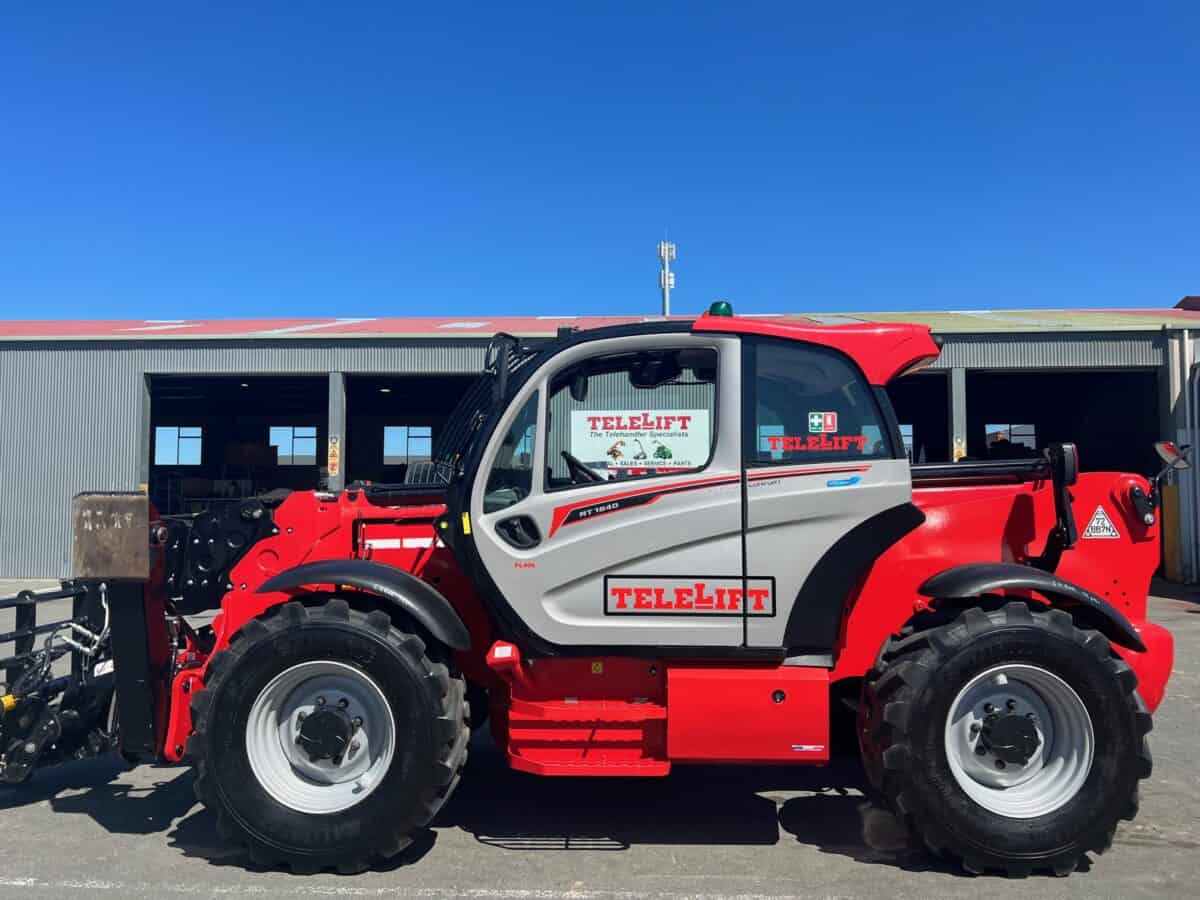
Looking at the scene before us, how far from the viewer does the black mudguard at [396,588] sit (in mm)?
4105

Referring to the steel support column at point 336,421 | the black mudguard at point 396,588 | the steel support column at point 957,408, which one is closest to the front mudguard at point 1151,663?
the black mudguard at point 396,588

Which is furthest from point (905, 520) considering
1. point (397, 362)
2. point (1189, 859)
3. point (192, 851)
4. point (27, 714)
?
point (397, 362)

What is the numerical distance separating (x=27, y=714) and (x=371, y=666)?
2.02 metres

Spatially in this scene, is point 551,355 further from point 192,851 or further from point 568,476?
point 192,851

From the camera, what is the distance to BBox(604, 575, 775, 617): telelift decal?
4.11 m

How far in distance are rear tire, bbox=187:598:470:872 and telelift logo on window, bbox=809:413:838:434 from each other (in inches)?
85.9

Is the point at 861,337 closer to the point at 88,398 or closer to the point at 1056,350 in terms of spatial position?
the point at 1056,350

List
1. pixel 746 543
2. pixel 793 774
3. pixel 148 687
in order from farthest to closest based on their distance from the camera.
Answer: pixel 793 774, pixel 148 687, pixel 746 543

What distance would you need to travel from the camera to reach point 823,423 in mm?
4188

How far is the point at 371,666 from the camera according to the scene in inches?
160

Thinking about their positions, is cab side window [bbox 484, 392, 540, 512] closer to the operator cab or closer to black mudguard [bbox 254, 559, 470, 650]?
the operator cab

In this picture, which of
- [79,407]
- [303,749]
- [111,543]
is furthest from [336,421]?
[303,749]

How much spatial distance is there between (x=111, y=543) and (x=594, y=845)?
291 cm

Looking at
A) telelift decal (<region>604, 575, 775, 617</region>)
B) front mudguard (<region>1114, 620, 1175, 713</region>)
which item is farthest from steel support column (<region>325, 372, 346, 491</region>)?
front mudguard (<region>1114, 620, 1175, 713</region>)
